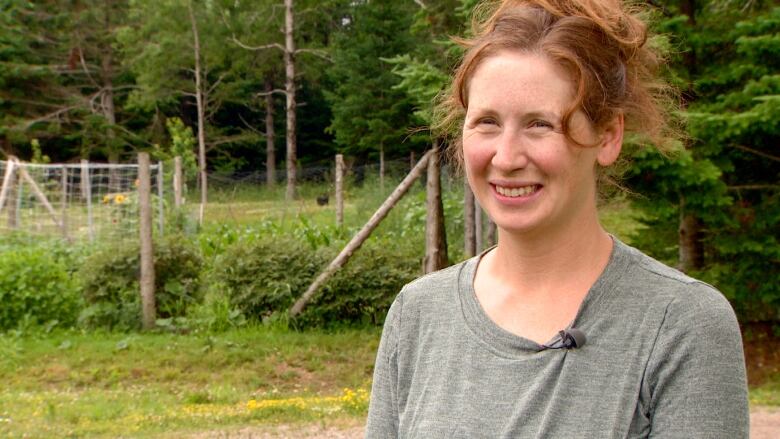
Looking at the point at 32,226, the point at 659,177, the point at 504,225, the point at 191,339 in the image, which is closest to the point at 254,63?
the point at 32,226

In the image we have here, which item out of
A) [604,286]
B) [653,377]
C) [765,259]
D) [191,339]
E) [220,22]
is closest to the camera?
[653,377]

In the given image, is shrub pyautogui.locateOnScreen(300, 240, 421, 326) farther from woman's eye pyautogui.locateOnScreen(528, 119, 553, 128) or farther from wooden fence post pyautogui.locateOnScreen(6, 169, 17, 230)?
woman's eye pyautogui.locateOnScreen(528, 119, 553, 128)

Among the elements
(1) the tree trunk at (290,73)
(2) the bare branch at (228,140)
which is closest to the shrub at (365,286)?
(1) the tree trunk at (290,73)

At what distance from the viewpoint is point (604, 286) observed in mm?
1448

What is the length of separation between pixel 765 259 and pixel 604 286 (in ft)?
24.4

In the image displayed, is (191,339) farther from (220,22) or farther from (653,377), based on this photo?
(220,22)

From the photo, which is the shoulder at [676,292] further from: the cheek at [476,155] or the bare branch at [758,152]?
the bare branch at [758,152]

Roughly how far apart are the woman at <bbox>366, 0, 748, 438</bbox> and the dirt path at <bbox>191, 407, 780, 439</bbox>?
15.5 feet

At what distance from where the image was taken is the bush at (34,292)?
32.4 ft

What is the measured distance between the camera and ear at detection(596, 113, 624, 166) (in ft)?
4.90

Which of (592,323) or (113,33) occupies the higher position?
(113,33)

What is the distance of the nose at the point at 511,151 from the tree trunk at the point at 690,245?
25.7ft

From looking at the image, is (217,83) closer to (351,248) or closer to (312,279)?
(312,279)

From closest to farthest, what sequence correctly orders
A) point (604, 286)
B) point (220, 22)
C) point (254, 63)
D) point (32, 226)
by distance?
point (604, 286) < point (32, 226) < point (220, 22) < point (254, 63)
